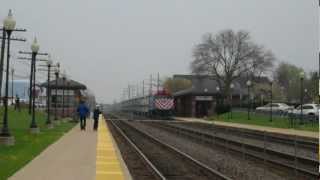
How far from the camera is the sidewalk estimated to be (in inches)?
631

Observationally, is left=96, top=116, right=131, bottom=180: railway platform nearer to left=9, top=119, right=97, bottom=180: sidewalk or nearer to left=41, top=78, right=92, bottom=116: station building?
left=9, top=119, right=97, bottom=180: sidewalk

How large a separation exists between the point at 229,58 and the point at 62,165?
9317cm

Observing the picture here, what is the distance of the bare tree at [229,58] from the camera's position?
4281 inches

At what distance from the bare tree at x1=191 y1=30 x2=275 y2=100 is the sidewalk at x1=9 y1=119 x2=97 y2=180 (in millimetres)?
83311

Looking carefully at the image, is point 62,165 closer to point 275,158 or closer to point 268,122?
point 275,158

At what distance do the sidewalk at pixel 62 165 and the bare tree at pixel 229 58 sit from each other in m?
83.3

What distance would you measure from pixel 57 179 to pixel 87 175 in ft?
4.58

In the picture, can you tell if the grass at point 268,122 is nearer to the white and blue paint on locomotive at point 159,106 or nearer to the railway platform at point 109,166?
the white and blue paint on locomotive at point 159,106

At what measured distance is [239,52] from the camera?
11038 cm

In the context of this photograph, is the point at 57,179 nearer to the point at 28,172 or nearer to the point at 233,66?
the point at 28,172

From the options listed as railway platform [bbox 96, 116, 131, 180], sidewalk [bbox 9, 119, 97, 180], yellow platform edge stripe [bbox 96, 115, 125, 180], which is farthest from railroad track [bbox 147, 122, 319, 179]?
sidewalk [bbox 9, 119, 97, 180]

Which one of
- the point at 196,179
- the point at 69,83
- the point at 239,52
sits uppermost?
the point at 239,52

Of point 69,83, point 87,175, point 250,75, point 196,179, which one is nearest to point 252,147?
point 196,179

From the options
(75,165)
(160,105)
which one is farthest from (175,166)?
(160,105)
